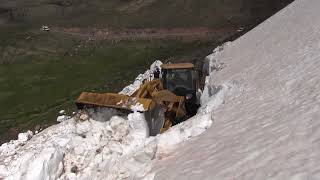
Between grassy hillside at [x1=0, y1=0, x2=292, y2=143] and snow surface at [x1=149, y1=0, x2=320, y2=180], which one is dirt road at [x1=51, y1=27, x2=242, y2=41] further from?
snow surface at [x1=149, y1=0, x2=320, y2=180]

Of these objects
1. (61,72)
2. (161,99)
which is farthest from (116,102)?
(61,72)

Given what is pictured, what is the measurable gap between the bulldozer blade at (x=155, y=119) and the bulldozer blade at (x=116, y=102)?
0.19 meters

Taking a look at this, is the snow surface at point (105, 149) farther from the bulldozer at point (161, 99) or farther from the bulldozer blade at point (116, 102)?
the bulldozer at point (161, 99)

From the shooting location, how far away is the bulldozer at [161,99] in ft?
46.0

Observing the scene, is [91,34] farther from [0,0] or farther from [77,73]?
[0,0]

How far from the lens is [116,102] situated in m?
14.2

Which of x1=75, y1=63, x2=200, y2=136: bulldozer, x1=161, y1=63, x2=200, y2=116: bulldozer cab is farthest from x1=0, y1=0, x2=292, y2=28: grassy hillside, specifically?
x1=75, y1=63, x2=200, y2=136: bulldozer

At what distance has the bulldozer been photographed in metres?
14.0

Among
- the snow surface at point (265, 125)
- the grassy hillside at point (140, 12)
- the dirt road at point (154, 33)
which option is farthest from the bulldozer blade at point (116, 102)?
the grassy hillside at point (140, 12)

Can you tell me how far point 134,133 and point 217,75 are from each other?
6552mm

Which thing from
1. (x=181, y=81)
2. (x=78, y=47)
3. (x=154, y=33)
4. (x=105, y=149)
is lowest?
(x=78, y=47)

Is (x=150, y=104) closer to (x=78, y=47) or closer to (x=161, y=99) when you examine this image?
(x=161, y=99)

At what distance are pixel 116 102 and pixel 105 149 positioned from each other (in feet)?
5.44

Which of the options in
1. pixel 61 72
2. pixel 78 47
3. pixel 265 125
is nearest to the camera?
pixel 265 125
